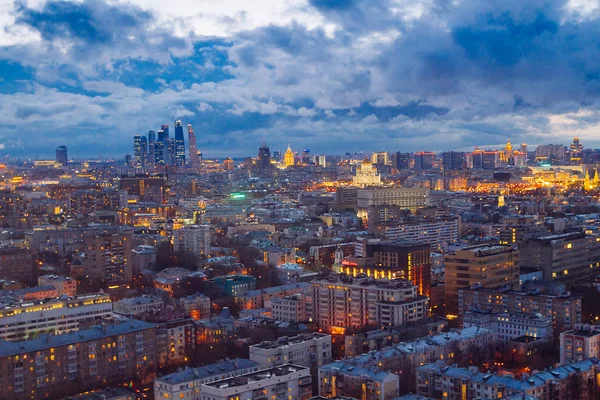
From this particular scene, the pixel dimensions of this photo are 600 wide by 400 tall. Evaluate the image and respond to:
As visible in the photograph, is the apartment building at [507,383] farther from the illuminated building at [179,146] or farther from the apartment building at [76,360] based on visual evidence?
the illuminated building at [179,146]

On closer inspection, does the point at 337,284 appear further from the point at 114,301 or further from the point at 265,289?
the point at 114,301

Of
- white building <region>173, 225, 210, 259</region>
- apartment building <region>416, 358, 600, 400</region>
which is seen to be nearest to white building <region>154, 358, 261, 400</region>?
apartment building <region>416, 358, 600, 400</region>

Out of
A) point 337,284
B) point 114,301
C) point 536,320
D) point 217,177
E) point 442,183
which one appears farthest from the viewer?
point 217,177

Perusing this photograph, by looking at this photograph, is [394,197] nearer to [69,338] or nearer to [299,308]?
[299,308]

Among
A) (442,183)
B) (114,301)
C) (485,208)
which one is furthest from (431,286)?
(442,183)

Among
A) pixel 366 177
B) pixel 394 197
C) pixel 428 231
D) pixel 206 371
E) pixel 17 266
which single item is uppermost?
pixel 366 177

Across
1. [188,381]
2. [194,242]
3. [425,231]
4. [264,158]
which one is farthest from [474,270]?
[264,158]

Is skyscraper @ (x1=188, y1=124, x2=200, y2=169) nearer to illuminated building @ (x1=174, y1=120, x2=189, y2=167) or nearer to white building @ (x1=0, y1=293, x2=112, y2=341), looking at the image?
illuminated building @ (x1=174, y1=120, x2=189, y2=167)
